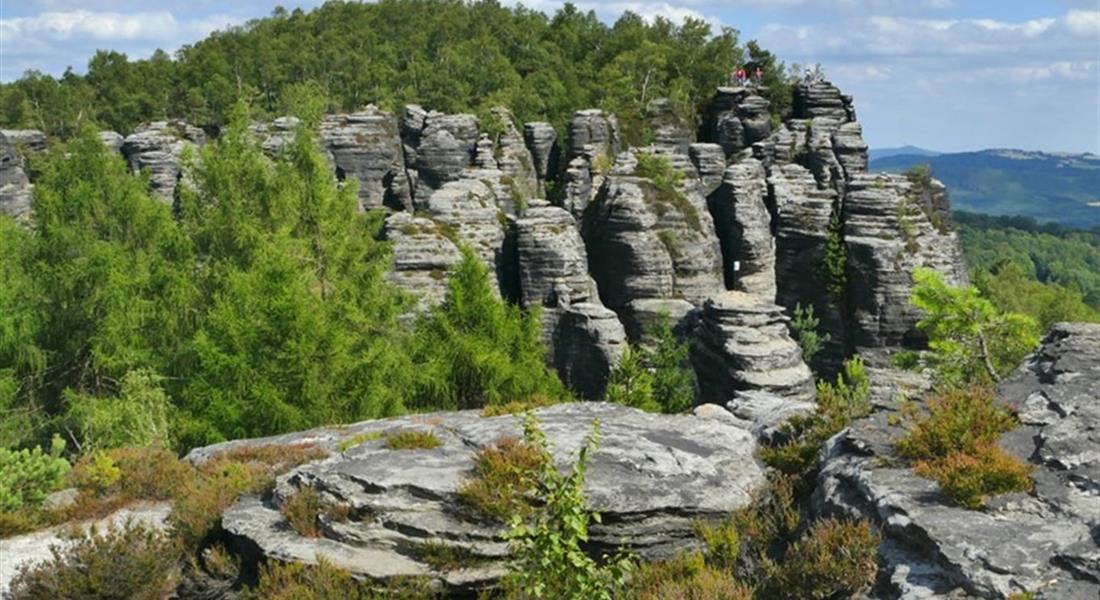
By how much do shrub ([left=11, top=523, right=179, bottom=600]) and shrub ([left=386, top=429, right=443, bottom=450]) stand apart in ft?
10.8

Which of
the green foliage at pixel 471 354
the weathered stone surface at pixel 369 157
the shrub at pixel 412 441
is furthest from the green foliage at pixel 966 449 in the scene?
the weathered stone surface at pixel 369 157

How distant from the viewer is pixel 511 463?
10.8m

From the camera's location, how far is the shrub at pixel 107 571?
10078 mm

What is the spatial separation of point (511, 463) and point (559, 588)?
2592 millimetres

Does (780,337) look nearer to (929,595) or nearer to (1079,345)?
(1079,345)

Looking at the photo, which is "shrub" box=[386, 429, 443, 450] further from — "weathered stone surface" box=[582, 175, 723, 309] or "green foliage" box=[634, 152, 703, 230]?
"green foliage" box=[634, 152, 703, 230]

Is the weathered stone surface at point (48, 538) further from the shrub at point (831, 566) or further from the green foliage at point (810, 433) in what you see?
the green foliage at point (810, 433)

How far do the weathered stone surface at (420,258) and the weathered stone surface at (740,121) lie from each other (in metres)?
30.8

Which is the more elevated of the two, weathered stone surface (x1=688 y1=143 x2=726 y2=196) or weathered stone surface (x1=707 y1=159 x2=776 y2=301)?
weathered stone surface (x1=688 y1=143 x2=726 y2=196)

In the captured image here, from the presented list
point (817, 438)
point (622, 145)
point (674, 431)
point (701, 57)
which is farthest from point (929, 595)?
point (701, 57)

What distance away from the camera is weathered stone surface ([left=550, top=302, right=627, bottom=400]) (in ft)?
135

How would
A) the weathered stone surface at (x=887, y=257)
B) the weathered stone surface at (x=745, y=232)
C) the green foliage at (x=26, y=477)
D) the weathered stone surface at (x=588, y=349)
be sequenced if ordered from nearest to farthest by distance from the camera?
the green foliage at (x=26, y=477)
the weathered stone surface at (x=887, y=257)
the weathered stone surface at (x=588, y=349)
the weathered stone surface at (x=745, y=232)

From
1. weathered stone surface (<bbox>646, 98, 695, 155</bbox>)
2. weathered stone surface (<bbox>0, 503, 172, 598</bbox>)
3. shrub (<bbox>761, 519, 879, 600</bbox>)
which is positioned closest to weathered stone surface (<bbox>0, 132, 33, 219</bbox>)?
weathered stone surface (<bbox>646, 98, 695, 155</bbox>)

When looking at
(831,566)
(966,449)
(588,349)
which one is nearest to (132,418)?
(831,566)
